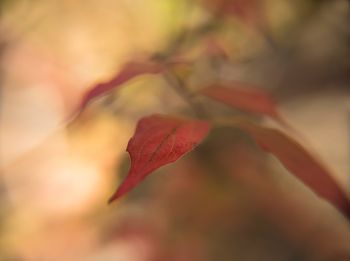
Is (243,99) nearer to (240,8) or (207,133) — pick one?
(207,133)

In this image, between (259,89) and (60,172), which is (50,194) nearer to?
(60,172)

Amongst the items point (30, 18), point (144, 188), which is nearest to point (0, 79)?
point (30, 18)

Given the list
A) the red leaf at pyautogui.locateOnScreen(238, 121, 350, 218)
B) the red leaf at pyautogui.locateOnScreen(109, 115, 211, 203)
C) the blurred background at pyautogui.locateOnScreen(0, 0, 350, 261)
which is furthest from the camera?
the blurred background at pyautogui.locateOnScreen(0, 0, 350, 261)

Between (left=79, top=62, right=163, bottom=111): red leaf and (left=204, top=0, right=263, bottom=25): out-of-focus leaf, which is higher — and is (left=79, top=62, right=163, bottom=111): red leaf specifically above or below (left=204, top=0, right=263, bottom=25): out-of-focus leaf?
above

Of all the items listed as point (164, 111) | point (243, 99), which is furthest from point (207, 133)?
point (164, 111)

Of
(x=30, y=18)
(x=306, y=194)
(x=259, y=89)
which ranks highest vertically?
(x=30, y=18)

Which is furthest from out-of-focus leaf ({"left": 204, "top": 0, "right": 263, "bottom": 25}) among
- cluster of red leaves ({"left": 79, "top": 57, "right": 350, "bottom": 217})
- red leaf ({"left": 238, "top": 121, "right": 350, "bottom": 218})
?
red leaf ({"left": 238, "top": 121, "right": 350, "bottom": 218})

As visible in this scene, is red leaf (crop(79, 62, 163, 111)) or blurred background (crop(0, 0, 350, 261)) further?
blurred background (crop(0, 0, 350, 261))

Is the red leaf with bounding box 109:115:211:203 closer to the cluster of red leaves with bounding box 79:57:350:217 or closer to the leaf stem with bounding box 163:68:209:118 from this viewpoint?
the cluster of red leaves with bounding box 79:57:350:217
